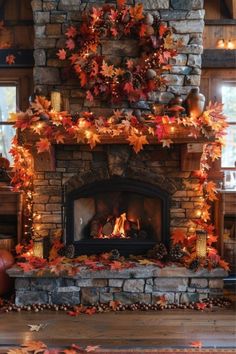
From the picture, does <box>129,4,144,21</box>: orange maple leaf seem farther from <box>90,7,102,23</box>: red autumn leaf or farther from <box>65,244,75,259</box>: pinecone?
<box>65,244,75,259</box>: pinecone

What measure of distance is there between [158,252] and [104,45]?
7.18 ft

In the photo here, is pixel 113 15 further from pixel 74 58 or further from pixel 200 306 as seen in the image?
pixel 200 306

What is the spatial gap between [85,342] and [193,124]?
2149 millimetres

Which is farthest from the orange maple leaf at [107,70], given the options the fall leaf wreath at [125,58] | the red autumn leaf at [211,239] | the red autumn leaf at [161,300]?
the red autumn leaf at [161,300]

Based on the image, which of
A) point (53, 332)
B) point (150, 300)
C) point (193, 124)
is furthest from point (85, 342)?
point (193, 124)

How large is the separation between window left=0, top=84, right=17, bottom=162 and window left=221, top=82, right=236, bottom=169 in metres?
2.54

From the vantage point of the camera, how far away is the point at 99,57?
4.29 m

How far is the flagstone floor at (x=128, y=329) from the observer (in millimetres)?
3225

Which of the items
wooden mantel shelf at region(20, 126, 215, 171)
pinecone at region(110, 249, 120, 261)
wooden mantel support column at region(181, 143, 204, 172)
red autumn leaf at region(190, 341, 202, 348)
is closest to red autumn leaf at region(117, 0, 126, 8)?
wooden mantel shelf at region(20, 126, 215, 171)

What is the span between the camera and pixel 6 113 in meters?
5.17

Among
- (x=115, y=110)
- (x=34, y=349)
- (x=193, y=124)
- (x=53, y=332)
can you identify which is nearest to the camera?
(x=34, y=349)

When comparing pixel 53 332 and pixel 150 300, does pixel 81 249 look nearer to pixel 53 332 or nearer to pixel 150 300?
pixel 150 300

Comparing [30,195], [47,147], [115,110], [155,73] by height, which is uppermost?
[155,73]

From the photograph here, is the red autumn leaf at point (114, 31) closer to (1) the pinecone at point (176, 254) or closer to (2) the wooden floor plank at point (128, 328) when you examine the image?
(1) the pinecone at point (176, 254)
